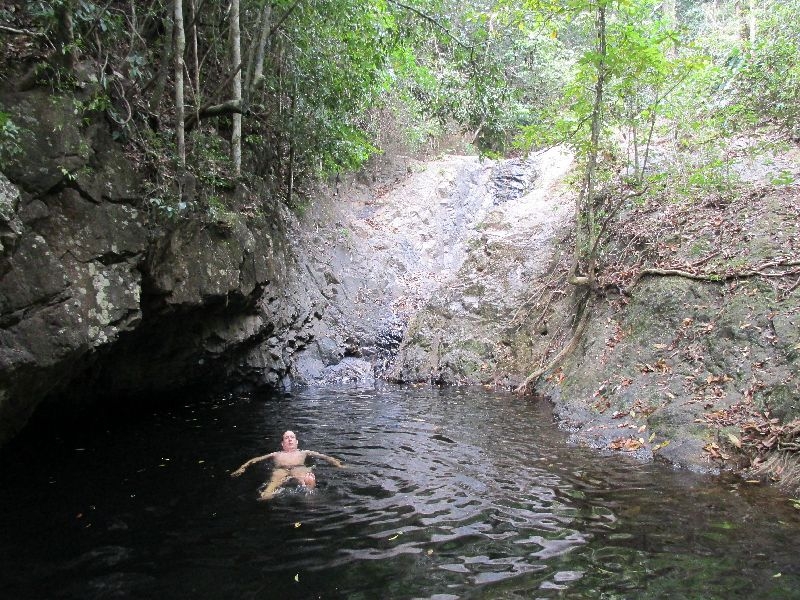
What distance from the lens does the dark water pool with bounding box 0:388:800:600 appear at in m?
4.04

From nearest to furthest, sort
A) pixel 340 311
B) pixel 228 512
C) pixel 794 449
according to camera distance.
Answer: pixel 228 512, pixel 794 449, pixel 340 311

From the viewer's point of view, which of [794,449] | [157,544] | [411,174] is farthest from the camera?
[411,174]

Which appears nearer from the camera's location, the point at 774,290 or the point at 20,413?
the point at 20,413

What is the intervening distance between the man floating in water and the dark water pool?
0.52 feet

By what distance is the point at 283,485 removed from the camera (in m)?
6.21

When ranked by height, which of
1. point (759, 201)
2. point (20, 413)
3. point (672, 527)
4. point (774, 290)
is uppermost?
point (759, 201)

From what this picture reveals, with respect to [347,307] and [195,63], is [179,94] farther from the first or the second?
[347,307]

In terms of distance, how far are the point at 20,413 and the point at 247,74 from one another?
7.57 meters

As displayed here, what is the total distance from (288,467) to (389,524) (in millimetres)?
2044

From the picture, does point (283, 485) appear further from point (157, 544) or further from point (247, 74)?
point (247, 74)

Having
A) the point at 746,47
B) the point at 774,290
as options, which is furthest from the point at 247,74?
the point at 746,47

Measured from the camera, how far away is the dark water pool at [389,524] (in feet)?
13.2

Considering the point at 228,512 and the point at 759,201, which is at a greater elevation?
the point at 759,201

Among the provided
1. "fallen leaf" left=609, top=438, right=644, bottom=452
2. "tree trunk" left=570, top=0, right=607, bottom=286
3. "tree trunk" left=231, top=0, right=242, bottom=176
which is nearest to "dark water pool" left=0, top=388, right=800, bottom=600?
"fallen leaf" left=609, top=438, right=644, bottom=452
